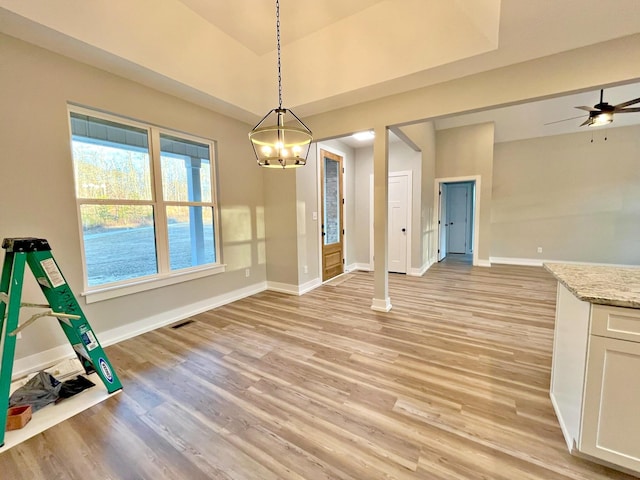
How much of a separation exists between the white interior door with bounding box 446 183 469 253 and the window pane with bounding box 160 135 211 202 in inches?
314

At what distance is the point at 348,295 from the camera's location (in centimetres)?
421

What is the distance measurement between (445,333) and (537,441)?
1.37m

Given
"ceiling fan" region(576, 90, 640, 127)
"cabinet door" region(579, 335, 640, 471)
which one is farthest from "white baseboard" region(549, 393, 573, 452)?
"ceiling fan" region(576, 90, 640, 127)

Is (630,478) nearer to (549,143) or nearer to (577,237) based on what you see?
(577,237)

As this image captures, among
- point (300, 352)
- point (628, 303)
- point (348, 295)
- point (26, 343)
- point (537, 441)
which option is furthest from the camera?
point (348, 295)

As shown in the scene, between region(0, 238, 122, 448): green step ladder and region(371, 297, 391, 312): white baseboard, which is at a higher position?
region(0, 238, 122, 448): green step ladder

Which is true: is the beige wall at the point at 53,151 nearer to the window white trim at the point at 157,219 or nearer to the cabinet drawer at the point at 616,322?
the window white trim at the point at 157,219

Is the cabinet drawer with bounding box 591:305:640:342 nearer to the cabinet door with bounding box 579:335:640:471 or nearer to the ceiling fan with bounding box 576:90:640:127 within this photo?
the cabinet door with bounding box 579:335:640:471

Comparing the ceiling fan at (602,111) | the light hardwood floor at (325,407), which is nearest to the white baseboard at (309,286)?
the light hardwood floor at (325,407)

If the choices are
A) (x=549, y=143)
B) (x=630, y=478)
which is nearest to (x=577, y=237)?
(x=549, y=143)

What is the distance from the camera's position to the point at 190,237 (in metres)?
3.48

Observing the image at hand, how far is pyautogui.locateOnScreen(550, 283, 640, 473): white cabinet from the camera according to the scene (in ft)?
3.87

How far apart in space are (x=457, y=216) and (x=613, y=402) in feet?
27.9

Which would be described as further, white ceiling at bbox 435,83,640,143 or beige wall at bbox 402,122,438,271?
beige wall at bbox 402,122,438,271
